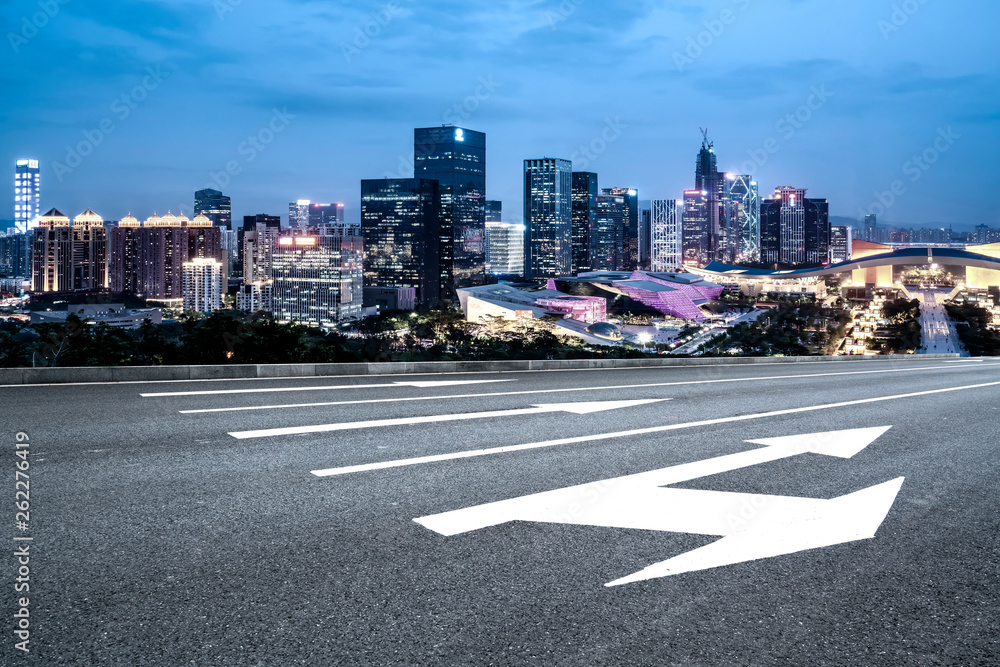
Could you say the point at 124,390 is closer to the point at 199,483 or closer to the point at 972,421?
the point at 199,483

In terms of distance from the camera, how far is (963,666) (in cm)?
305

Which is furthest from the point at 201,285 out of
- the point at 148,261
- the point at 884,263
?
the point at 884,263

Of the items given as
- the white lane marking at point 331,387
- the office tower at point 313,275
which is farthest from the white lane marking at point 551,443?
the office tower at point 313,275

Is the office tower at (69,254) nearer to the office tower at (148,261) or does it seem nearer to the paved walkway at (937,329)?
the office tower at (148,261)

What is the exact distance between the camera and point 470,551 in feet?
13.7

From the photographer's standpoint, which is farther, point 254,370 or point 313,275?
point 313,275

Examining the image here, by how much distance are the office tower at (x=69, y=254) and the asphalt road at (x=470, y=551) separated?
6406 inches

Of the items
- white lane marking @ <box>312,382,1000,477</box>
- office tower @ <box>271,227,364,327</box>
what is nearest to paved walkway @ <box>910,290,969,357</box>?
white lane marking @ <box>312,382,1000,477</box>

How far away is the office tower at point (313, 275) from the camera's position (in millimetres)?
184000

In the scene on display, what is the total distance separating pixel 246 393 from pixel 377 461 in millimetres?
4722

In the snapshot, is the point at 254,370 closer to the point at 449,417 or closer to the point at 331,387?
the point at 331,387

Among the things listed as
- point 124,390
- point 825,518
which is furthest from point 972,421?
point 124,390

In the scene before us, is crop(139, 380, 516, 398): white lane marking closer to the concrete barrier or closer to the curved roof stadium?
the concrete barrier

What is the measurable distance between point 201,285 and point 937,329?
16373cm
